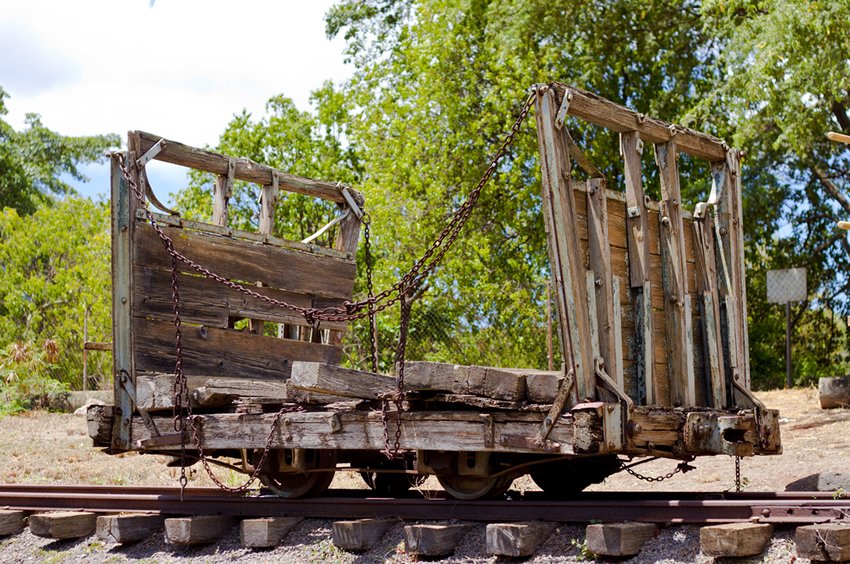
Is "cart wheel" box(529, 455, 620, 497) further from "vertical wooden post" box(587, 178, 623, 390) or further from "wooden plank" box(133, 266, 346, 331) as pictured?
"wooden plank" box(133, 266, 346, 331)

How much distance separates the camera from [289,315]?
954 cm

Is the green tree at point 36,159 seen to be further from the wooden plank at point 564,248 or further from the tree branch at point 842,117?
the wooden plank at point 564,248

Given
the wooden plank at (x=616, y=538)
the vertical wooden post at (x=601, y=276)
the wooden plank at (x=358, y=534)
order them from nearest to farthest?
the wooden plank at (x=616, y=538), the wooden plank at (x=358, y=534), the vertical wooden post at (x=601, y=276)

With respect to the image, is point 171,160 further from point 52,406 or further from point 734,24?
point 734,24

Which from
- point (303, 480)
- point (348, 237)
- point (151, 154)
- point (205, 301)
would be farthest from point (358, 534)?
point (348, 237)

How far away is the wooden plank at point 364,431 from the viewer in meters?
6.24

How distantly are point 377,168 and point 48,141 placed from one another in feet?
91.7

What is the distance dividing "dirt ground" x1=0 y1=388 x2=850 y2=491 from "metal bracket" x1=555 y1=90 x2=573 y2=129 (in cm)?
379

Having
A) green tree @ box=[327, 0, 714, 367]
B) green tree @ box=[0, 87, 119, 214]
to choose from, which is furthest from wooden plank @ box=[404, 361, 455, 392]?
green tree @ box=[0, 87, 119, 214]

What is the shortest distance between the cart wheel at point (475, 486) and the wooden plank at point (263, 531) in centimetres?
109

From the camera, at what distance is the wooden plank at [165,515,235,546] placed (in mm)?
6953

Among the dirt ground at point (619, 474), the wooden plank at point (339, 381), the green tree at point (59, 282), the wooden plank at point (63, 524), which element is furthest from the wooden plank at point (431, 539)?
the green tree at point (59, 282)

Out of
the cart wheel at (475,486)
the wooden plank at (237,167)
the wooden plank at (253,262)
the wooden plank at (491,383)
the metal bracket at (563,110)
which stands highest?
the wooden plank at (237,167)

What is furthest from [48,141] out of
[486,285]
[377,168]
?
[486,285]
